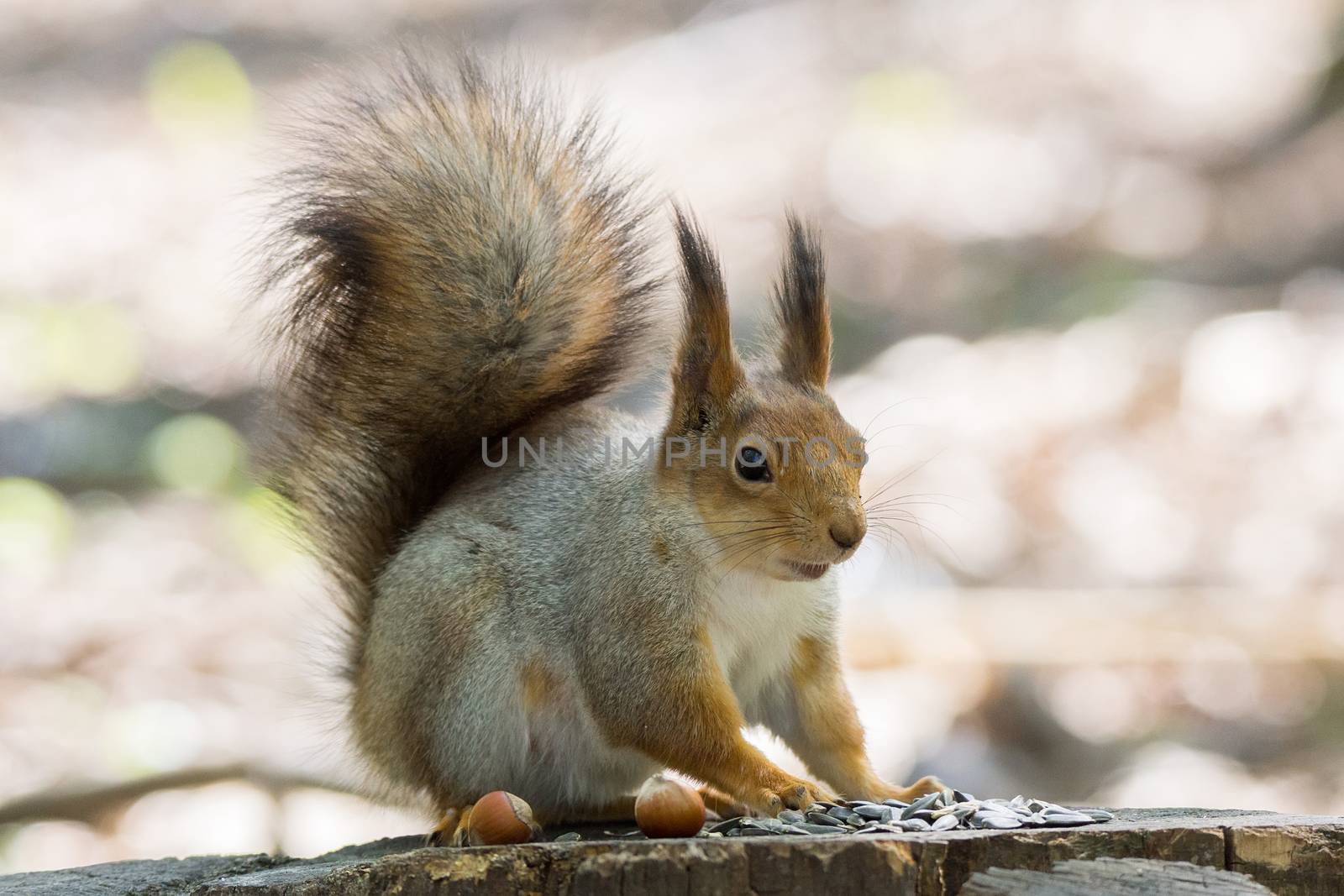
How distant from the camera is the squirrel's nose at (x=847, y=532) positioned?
1.59 m

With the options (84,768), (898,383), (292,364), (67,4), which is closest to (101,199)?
(67,4)

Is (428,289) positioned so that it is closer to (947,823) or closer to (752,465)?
(752,465)

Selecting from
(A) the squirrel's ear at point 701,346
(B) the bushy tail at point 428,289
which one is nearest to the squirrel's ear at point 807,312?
(A) the squirrel's ear at point 701,346

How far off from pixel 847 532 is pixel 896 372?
2.86 metres

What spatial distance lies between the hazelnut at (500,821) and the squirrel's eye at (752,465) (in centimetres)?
48

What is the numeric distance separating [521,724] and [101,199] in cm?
393

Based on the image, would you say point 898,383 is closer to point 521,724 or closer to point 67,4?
point 521,724

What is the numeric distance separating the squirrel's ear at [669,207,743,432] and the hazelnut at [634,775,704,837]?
0.50 meters

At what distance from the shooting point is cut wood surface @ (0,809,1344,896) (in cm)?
128

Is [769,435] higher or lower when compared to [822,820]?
higher

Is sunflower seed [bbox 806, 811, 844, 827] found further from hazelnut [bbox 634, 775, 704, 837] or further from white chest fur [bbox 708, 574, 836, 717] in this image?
white chest fur [bbox 708, 574, 836, 717]

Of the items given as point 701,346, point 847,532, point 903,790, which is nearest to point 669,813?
point 847,532

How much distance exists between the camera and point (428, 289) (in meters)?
1.92

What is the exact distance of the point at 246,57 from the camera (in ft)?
18.2
